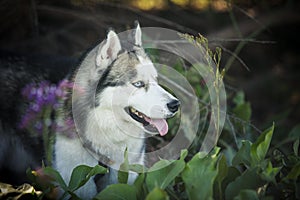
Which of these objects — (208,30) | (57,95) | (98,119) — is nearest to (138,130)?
(98,119)

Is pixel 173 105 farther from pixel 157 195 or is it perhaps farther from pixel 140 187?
pixel 157 195

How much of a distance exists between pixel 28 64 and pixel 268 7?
2.62 metres

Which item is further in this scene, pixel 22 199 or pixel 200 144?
pixel 200 144

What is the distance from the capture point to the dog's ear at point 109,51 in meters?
2.23

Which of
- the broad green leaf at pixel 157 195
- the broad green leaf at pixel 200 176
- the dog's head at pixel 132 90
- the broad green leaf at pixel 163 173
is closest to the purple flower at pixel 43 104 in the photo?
the dog's head at pixel 132 90

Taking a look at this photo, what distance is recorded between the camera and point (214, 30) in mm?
4684

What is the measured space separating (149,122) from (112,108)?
0.20 meters

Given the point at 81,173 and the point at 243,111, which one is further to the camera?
the point at 243,111

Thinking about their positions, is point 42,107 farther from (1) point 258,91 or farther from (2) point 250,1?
(1) point 258,91

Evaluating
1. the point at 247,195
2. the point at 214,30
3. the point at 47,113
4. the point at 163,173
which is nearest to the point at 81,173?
the point at 163,173

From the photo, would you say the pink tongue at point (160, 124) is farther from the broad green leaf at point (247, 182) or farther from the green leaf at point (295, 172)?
the green leaf at point (295, 172)

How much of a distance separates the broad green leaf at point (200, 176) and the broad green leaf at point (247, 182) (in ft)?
0.42

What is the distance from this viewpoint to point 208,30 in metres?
4.72

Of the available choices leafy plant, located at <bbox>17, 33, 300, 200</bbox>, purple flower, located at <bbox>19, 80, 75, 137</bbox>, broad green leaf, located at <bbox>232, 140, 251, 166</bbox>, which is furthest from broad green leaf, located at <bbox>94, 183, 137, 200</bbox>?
purple flower, located at <bbox>19, 80, 75, 137</bbox>
